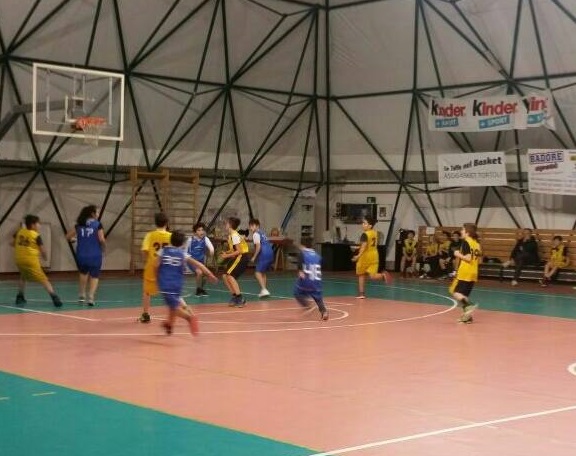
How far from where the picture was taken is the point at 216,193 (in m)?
31.4

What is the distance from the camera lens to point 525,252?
2648 centimetres

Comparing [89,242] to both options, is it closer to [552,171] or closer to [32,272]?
[32,272]

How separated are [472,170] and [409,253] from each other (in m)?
3.27

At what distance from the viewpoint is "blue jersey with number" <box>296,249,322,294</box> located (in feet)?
51.7

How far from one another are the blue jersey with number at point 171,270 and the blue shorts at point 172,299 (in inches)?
1.7

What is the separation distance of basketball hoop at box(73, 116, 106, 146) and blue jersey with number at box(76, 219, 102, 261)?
4169 millimetres

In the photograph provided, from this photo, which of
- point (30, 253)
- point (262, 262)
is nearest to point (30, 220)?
point (30, 253)

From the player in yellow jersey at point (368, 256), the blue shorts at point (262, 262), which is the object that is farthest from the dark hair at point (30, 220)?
the player in yellow jersey at point (368, 256)

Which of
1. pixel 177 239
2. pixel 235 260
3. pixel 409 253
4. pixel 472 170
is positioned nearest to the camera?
pixel 177 239

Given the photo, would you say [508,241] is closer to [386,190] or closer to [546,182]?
[546,182]

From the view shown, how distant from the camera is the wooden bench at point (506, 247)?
87.3ft

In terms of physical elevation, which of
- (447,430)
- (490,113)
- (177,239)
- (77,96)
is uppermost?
(490,113)

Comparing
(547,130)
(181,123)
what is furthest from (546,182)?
(181,123)

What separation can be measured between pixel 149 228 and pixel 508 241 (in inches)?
443
